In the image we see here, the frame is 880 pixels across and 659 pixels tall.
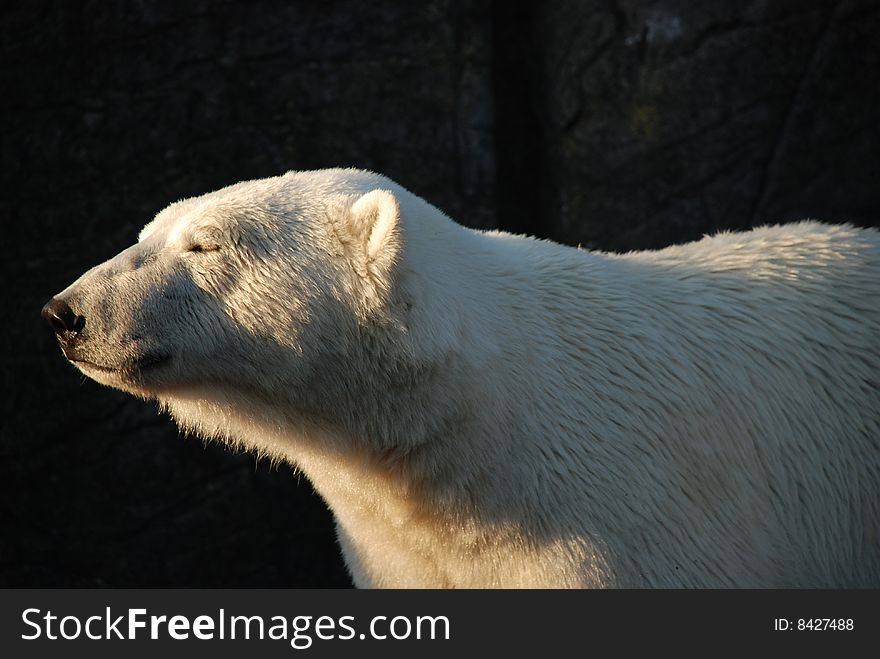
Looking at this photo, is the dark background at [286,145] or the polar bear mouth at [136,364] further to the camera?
the dark background at [286,145]

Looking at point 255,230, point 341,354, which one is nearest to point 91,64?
point 255,230

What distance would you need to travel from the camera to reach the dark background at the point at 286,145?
5547 millimetres

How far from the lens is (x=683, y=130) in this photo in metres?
5.84

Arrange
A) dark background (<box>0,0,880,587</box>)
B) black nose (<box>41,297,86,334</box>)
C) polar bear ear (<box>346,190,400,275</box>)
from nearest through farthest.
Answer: polar bear ear (<box>346,190,400,275</box>)
black nose (<box>41,297,86,334</box>)
dark background (<box>0,0,880,587</box>)

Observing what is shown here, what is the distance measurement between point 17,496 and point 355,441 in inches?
128

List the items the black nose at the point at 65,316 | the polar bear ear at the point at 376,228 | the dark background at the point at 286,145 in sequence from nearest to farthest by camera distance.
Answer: the polar bear ear at the point at 376,228 < the black nose at the point at 65,316 < the dark background at the point at 286,145

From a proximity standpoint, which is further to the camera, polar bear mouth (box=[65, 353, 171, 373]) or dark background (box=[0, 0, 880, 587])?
dark background (box=[0, 0, 880, 587])

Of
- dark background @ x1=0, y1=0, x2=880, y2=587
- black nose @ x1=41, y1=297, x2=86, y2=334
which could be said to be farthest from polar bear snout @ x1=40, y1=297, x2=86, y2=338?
dark background @ x1=0, y1=0, x2=880, y2=587

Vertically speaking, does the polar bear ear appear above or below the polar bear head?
above

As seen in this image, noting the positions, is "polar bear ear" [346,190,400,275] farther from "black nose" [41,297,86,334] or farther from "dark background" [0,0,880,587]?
"dark background" [0,0,880,587]

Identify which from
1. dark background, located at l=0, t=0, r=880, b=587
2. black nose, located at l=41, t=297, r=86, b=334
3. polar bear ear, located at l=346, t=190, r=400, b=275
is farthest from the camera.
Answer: dark background, located at l=0, t=0, r=880, b=587

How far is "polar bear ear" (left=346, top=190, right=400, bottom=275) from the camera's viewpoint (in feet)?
10.1

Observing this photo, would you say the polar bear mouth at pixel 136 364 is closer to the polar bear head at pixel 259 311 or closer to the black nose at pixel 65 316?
the polar bear head at pixel 259 311

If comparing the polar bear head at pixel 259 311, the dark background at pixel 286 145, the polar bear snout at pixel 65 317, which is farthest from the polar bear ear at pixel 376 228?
the dark background at pixel 286 145
